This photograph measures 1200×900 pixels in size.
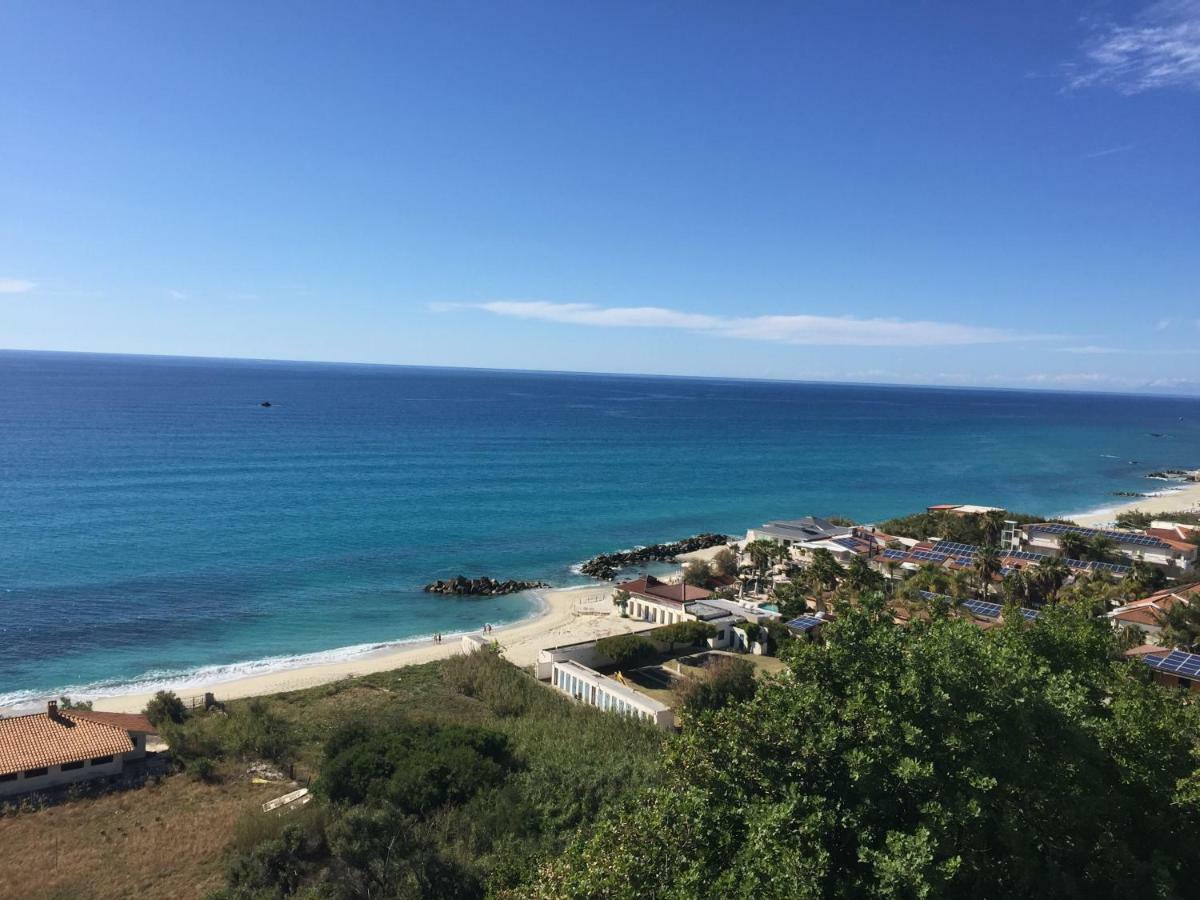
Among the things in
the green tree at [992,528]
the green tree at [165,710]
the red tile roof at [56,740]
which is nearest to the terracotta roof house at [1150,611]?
the green tree at [992,528]

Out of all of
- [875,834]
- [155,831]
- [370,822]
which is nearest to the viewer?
[875,834]

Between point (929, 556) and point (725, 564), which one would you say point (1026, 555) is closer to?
point (929, 556)

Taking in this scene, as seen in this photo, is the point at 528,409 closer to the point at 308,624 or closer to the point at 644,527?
the point at 644,527

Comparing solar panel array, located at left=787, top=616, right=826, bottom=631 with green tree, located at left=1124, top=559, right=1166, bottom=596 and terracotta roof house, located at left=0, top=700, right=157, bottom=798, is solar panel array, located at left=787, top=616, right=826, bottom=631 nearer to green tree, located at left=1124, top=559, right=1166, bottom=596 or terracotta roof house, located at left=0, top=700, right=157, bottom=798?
green tree, located at left=1124, top=559, right=1166, bottom=596

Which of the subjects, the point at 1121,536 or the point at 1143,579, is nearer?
the point at 1143,579

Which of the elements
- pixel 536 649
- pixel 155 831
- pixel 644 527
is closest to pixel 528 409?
pixel 644 527

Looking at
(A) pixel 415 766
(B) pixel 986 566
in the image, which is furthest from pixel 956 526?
(A) pixel 415 766

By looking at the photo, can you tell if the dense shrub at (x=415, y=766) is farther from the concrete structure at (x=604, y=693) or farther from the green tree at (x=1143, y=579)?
the green tree at (x=1143, y=579)
